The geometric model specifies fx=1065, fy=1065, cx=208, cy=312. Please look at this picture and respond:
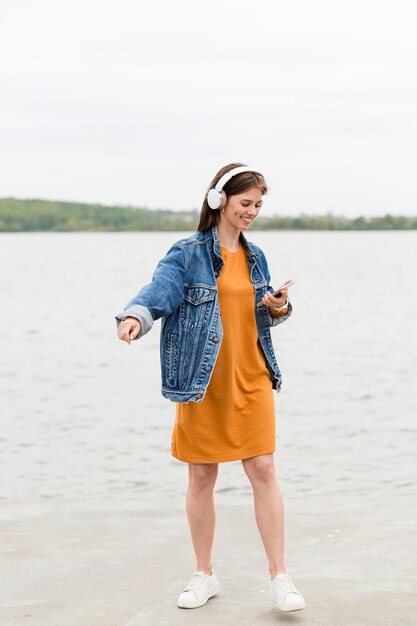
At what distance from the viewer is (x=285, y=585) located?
449 centimetres

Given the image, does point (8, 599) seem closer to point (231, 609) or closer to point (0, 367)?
point (231, 609)

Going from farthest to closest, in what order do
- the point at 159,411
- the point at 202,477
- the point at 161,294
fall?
the point at 159,411, the point at 202,477, the point at 161,294

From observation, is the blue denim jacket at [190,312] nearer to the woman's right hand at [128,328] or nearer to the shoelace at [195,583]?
the woman's right hand at [128,328]

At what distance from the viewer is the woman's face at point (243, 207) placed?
4.51 meters

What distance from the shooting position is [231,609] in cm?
457

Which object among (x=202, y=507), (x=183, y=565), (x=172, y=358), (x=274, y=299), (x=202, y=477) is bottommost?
(x=183, y=565)

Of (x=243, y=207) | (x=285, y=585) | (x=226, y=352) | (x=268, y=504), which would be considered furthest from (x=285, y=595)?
(x=243, y=207)

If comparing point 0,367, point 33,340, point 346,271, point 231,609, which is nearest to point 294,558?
point 231,609

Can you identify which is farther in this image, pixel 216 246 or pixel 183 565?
pixel 183 565

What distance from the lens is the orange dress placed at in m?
4.49

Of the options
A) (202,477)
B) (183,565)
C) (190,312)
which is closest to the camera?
(190,312)

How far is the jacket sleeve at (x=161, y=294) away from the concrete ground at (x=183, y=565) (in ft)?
4.13

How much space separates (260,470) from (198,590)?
2.01ft

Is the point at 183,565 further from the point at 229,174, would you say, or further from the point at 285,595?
the point at 229,174
